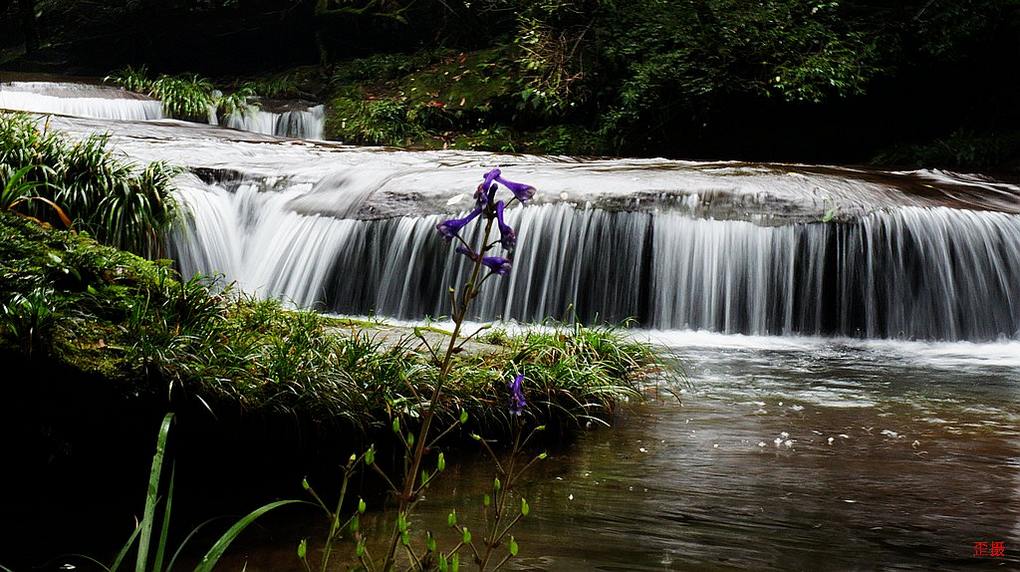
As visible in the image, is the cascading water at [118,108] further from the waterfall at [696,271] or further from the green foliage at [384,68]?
the waterfall at [696,271]

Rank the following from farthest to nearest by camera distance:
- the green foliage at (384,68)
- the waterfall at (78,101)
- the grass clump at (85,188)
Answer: the green foliage at (384,68) < the waterfall at (78,101) < the grass clump at (85,188)

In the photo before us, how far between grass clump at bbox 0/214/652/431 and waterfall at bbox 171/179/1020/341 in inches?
124

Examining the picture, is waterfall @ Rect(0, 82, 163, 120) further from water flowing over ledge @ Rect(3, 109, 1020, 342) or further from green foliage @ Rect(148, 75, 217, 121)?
water flowing over ledge @ Rect(3, 109, 1020, 342)

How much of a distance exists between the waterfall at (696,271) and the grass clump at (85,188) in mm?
838

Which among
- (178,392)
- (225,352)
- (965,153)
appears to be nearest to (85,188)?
(225,352)

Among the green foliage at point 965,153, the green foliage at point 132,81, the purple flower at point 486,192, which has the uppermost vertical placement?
the green foliage at point 132,81

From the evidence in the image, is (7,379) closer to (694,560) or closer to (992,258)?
(694,560)

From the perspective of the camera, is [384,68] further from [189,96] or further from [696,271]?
[696,271]

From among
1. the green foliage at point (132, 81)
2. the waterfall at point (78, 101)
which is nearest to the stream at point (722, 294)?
the waterfall at point (78, 101)

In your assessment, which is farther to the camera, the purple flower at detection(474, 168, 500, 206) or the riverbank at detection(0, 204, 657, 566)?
the riverbank at detection(0, 204, 657, 566)

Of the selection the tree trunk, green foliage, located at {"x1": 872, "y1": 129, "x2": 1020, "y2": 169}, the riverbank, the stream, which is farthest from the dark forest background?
the tree trunk

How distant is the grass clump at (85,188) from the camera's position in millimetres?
6922

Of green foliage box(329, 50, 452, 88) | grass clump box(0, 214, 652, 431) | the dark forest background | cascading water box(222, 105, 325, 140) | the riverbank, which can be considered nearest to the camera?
the riverbank

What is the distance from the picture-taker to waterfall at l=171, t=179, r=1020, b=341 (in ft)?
27.8
